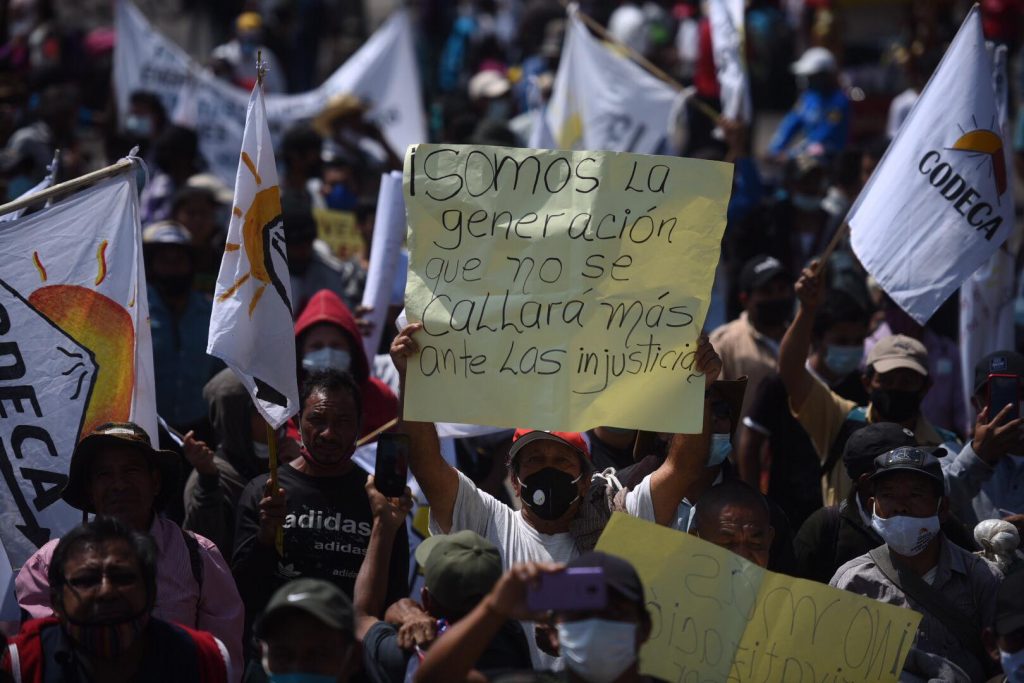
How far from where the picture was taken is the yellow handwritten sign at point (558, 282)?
15.7ft

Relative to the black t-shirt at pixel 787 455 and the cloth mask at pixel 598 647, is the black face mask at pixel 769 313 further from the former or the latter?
the cloth mask at pixel 598 647

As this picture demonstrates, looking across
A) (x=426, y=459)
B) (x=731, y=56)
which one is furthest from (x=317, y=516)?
(x=731, y=56)

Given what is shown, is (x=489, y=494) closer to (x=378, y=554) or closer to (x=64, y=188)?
(x=378, y=554)

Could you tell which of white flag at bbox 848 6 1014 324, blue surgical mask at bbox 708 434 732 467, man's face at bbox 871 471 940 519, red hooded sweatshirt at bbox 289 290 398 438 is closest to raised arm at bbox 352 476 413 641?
blue surgical mask at bbox 708 434 732 467

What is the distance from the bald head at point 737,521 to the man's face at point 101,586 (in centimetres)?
177

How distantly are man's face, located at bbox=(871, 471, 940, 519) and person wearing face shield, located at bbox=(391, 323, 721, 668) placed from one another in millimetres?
625

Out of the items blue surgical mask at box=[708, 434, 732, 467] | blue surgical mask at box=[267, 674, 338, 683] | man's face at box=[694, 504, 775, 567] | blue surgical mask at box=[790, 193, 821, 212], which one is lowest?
blue surgical mask at box=[267, 674, 338, 683]

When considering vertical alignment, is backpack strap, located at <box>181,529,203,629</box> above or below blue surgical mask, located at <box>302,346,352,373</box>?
below

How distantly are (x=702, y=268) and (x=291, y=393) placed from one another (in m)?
1.43

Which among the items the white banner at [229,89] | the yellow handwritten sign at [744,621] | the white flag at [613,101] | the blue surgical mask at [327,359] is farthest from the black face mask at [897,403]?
the white banner at [229,89]

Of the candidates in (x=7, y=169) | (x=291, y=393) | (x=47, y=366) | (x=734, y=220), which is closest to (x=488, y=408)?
(x=291, y=393)

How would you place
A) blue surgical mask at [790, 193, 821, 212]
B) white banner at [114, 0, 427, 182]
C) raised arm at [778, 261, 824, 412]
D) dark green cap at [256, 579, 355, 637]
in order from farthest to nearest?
white banner at [114, 0, 427, 182] < blue surgical mask at [790, 193, 821, 212] < raised arm at [778, 261, 824, 412] < dark green cap at [256, 579, 355, 637]

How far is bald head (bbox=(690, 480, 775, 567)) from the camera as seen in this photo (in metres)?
4.77

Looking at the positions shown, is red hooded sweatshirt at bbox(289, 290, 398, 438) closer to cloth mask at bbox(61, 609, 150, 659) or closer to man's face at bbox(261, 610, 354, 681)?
cloth mask at bbox(61, 609, 150, 659)
